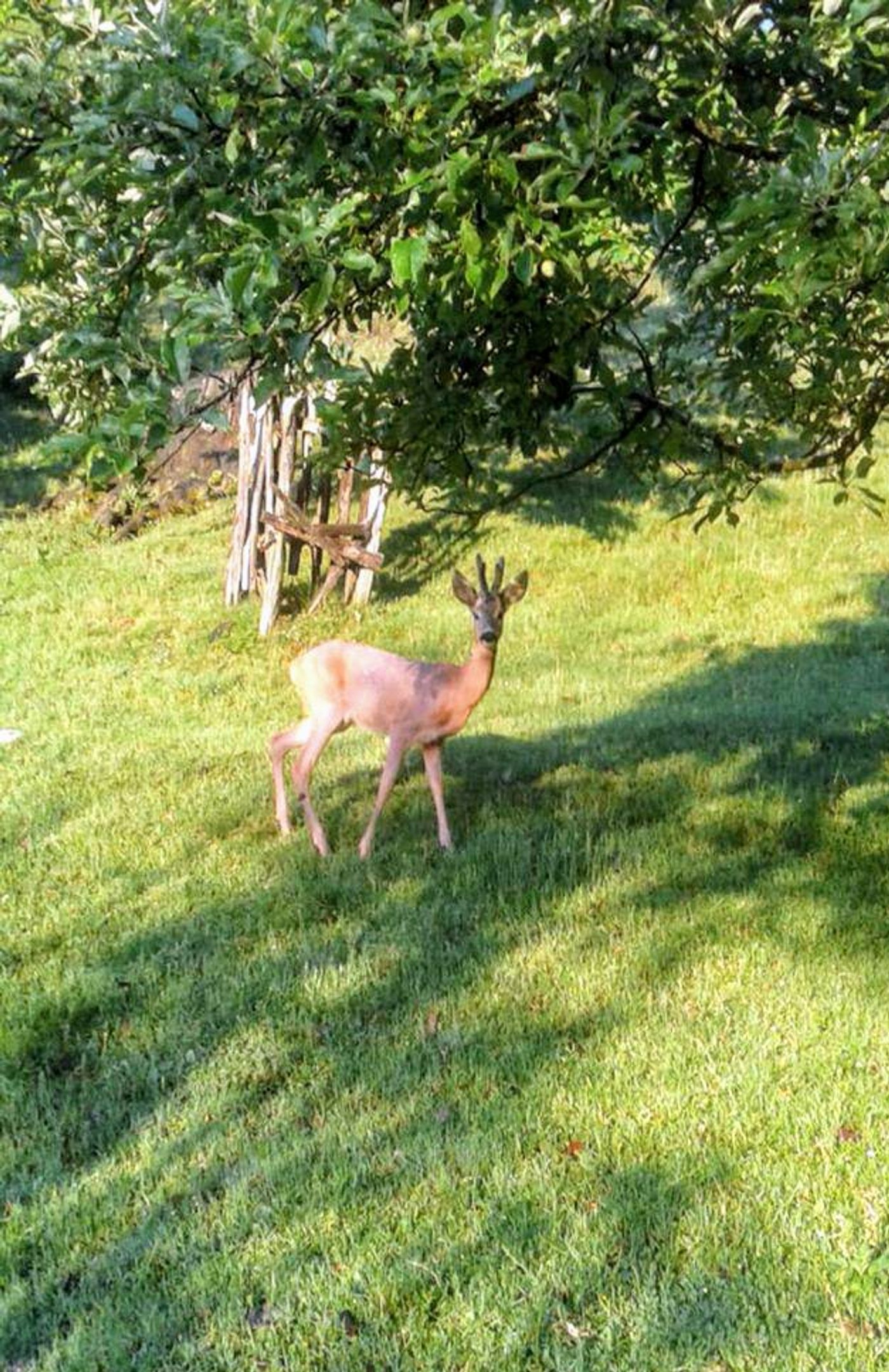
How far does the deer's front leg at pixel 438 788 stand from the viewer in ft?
29.3

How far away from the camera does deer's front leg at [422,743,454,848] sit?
894 centimetres

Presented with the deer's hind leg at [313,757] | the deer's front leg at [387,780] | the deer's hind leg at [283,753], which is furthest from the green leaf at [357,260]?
the deer's hind leg at [283,753]

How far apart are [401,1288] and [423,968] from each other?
2.61 m

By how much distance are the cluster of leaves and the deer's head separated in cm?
207

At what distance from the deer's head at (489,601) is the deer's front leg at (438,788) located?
2.86 ft

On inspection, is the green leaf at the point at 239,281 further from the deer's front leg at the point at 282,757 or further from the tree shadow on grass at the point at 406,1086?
the deer's front leg at the point at 282,757

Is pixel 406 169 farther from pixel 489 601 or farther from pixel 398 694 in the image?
pixel 398 694

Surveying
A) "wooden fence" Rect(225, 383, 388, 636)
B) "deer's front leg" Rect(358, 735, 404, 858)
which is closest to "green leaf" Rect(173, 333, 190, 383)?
"deer's front leg" Rect(358, 735, 404, 858)

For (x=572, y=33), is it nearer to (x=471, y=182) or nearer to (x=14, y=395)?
(x=471, y=182)

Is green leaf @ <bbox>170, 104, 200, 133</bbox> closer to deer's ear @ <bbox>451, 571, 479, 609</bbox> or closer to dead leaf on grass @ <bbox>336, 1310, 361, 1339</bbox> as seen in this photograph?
dead leaf on grass @ <bbox>336, 1310, 361, 1339</bbox>

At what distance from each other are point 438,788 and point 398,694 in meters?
0.68

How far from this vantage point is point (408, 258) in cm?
394

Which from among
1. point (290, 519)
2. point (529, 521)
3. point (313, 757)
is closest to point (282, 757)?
point (313, 757)

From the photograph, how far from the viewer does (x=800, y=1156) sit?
540 cm
